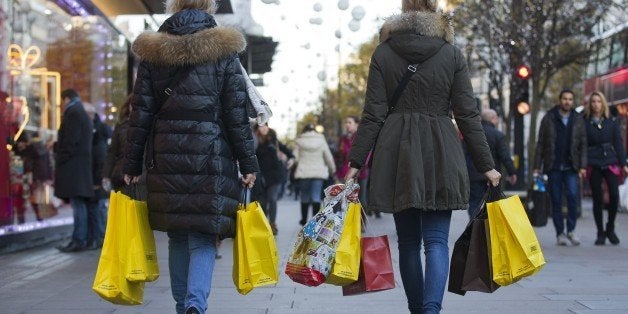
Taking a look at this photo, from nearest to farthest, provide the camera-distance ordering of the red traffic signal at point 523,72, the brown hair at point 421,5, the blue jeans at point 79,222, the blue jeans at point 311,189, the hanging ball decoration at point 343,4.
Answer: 1. the brown hair at point 421,5
2. the blue jeans at point 79,222
3. the blue jeans at point 311,189
4. the red traffic signal at point 523,72
5. the hanging ball decoration at point 343,4

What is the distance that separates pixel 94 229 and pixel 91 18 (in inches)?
192

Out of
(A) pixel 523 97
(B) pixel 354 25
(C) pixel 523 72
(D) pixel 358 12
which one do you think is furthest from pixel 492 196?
(B) pixel 354 25

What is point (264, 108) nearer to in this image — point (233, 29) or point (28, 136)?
point (233, 29)

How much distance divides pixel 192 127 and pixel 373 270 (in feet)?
3.95

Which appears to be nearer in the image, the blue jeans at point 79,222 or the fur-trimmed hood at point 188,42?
the fur-trimmed hood at point 188,42

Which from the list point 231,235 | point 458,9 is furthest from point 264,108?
point 458,9

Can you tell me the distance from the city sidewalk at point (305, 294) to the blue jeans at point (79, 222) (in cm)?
89

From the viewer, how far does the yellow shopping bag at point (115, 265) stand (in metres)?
5.36

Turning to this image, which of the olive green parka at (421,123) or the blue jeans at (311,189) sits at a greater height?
the olive green parka at (421,123)

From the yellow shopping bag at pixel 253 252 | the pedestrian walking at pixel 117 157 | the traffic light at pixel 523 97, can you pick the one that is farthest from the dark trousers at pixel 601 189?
the yellow shopping bag at pixel 253 252

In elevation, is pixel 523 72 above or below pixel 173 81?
below

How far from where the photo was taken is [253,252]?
17.9 ft

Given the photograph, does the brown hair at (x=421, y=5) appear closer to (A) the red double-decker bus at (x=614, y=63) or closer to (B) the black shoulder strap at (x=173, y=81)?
(B) the black shoulder strap at (x=173, y=81)

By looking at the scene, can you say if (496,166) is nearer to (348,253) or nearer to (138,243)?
(348,253)
